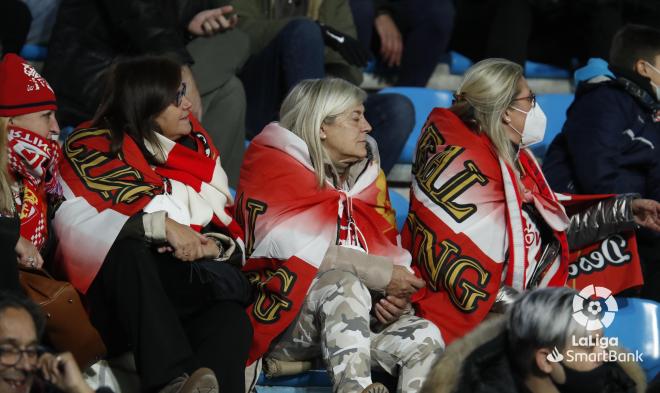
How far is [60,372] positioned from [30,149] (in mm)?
1192

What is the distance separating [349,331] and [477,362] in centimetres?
80

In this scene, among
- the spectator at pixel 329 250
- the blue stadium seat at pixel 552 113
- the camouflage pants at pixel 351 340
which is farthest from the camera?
the blue stadium seat at pixel 552 113

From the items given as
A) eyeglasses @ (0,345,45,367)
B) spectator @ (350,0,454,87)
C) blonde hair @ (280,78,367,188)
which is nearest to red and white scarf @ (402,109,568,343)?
blonde hair @ (280,78,367,188)

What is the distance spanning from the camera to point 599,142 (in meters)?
5.23

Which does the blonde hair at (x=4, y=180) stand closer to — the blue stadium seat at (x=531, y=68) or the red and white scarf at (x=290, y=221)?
the red and white scarf at (x=290, y=221)

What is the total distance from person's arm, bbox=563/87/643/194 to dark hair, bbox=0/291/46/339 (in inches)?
108

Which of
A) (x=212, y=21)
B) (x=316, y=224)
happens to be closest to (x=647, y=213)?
(x=316, y=224)

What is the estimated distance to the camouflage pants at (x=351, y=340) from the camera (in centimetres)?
407

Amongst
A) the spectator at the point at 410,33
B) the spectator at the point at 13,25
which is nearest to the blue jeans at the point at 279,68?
the spectator at the point at 410,33

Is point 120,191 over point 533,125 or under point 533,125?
under

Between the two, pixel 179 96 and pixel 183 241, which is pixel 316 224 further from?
pixel 179 96

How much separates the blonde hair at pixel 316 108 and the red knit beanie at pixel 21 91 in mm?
939

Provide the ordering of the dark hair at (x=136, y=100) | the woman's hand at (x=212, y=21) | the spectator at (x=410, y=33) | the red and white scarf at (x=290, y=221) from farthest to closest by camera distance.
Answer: the spectator at (x=410, y=33) < the woman's hand at (x=212, y=21) < the dark hair at (x=136, y=100) < the red and white scarf at (x=290, y=221)

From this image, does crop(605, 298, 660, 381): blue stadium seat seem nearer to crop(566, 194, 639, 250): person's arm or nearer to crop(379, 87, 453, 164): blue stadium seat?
crop(566, 194, 639, 250): person's arm
